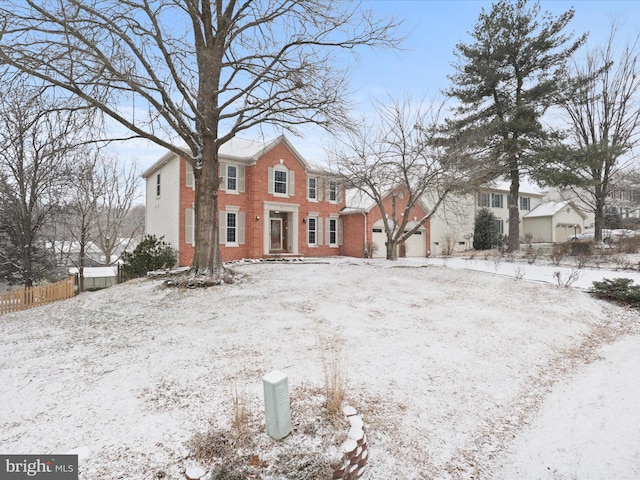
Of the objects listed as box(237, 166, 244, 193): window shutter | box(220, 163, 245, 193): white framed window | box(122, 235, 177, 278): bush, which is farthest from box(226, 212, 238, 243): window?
box(122, 235, 177, 278): bush

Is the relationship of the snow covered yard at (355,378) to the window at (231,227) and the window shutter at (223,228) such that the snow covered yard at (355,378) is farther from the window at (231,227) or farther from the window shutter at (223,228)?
the window at (231,227)

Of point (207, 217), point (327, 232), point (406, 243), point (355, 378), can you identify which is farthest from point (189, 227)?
point (406, 243)

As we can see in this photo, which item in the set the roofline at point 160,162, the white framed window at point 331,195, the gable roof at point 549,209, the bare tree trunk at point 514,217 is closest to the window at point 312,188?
the white framed window at point 331,195

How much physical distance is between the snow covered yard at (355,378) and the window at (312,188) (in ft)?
42.5

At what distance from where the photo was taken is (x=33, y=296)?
390 inches

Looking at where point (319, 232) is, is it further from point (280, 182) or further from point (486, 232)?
point (486, 232)

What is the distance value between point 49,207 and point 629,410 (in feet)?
57.9

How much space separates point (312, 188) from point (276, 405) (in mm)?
18184

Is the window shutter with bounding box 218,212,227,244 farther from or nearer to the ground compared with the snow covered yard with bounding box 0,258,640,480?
farther from the ground

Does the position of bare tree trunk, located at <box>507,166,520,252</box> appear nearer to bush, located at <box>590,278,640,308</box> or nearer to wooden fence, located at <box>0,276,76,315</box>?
bush, located at <box>590,278,640,308</box>

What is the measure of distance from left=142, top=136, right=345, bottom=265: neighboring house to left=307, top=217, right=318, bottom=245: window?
6cm

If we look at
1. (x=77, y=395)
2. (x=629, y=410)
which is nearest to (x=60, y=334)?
(x=77, y=395)

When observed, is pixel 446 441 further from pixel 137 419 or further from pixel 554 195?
pixel 554 195

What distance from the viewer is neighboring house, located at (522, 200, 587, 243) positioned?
2870 cm
